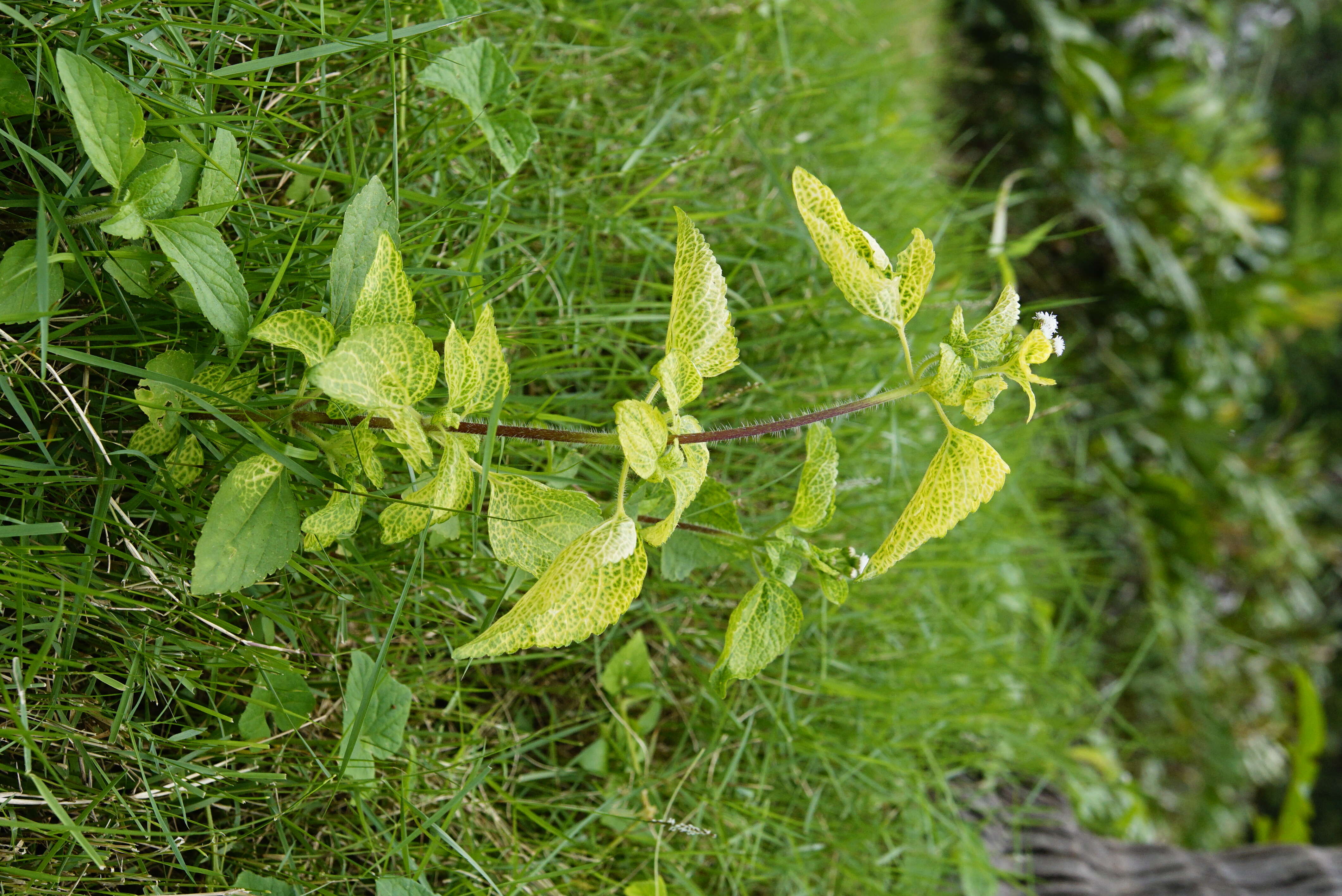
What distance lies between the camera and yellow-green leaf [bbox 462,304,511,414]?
54 centimetres

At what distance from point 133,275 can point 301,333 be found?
0.16 m

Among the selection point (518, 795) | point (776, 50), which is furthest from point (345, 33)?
point (776, 50)

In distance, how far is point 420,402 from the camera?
0.56m

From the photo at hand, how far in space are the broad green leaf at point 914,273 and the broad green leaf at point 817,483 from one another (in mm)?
100

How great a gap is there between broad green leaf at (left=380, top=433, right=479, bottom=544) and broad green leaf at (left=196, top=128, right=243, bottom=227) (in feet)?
0.71

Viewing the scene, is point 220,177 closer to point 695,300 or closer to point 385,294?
point 385,294

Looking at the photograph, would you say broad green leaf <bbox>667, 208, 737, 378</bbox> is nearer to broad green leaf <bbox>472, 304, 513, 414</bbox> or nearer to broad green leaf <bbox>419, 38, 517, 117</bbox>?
broad green leaf <bbox>472, 304, 513, 414</bbox>

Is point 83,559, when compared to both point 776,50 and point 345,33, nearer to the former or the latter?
point 345,33

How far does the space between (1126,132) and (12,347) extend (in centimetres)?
234

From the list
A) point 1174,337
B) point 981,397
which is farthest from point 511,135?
point 1174,337

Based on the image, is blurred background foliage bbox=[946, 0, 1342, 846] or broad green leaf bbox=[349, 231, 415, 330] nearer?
broad green leaf bbox=[349, 231, 415, 330]

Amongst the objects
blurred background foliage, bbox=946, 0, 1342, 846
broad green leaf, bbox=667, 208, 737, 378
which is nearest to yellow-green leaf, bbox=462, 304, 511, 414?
broad green leaf, bbox=667, 208, 737, 378

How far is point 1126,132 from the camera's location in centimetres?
218

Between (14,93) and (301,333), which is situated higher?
(14,93)
